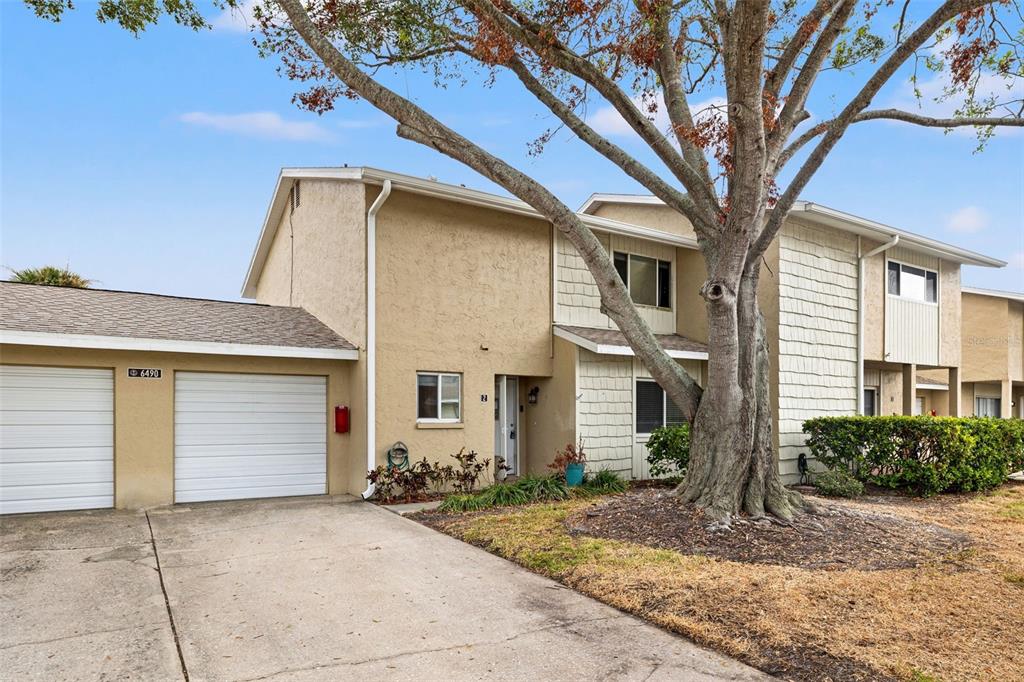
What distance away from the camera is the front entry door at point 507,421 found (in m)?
12.7

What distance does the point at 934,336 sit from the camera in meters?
16.9

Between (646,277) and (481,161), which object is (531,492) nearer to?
(481,161)

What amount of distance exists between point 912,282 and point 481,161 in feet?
43.7

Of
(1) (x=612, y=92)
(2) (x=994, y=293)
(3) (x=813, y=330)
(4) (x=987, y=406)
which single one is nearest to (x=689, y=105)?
(1) (x=612, y=92)

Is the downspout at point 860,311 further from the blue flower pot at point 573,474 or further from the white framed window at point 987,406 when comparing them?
the white framed window at point 987,406

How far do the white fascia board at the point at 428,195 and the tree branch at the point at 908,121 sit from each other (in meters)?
3.82

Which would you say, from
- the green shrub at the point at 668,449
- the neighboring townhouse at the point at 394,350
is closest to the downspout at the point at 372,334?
the neighboring townhouse at the point at 394,350

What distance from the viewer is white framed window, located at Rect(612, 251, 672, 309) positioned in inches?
557

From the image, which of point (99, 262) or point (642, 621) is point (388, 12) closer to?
point (642, 621)

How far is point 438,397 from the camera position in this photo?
1153 cm

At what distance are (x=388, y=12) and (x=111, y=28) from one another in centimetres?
340

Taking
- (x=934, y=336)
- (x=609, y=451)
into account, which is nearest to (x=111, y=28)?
(x=609, y=451)

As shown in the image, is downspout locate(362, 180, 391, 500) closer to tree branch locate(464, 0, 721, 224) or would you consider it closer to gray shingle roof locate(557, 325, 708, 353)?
tree branch locate(464, 0, 721, 224)

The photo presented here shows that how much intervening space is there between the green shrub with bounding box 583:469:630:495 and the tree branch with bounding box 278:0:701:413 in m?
3.45
